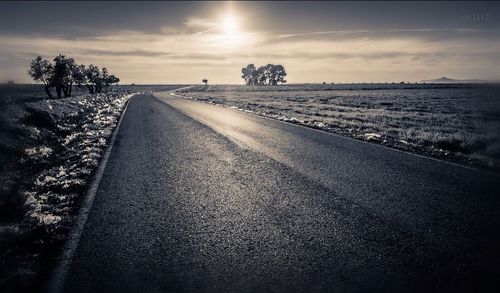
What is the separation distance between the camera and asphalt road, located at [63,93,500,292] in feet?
11.4

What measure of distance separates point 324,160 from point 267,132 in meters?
5.77

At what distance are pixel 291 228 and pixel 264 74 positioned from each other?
178m

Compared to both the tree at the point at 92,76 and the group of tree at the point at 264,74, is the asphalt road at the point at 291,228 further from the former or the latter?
the group of tree at the point at 264,74

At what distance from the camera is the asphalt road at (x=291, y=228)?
3482 mm


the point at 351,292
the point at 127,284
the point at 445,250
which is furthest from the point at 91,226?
the point at 445,250

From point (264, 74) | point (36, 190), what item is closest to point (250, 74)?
point (264, 74)

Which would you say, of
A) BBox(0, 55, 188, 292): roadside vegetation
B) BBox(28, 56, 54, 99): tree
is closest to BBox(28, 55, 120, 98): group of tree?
BBox(28, 56, 54, 99): tree

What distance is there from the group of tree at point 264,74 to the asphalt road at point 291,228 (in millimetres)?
170065

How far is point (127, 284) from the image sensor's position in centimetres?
344

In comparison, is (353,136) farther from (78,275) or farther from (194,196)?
(78,275)

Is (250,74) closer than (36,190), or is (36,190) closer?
(36,190)

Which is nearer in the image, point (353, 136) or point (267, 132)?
point (353, 136)

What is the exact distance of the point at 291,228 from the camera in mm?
4684

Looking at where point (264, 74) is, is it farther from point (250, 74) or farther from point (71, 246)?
point (71, 246)
